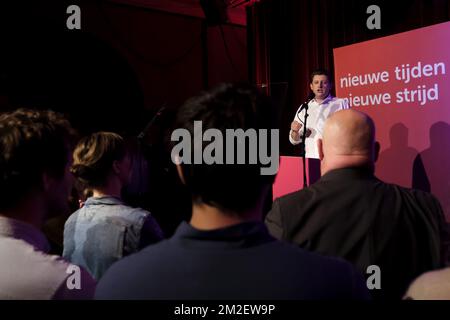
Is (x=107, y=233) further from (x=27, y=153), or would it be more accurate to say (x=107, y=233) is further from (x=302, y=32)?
(x=302, y=32)

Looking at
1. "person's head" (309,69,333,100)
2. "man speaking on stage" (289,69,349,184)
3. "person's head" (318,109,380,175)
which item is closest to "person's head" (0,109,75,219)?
"person's head" (318,109,380,175)

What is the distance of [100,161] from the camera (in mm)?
1804

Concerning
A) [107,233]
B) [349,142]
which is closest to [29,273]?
[107,233]

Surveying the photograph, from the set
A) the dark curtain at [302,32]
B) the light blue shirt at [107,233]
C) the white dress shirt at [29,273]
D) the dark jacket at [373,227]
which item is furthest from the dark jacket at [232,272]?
the dark curtain at [302,32]

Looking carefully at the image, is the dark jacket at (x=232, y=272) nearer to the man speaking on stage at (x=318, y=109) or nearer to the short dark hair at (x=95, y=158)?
the short dark hair at (x=95, y=158)

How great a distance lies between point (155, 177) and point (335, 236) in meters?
3.76

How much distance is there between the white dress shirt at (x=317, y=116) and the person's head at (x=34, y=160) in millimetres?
3430

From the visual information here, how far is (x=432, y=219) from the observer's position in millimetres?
1503

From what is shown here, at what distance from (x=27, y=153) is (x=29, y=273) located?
30 centimetres

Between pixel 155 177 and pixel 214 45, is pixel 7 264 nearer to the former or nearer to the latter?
pixel 155 177

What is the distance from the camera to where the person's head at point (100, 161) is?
1791mm
